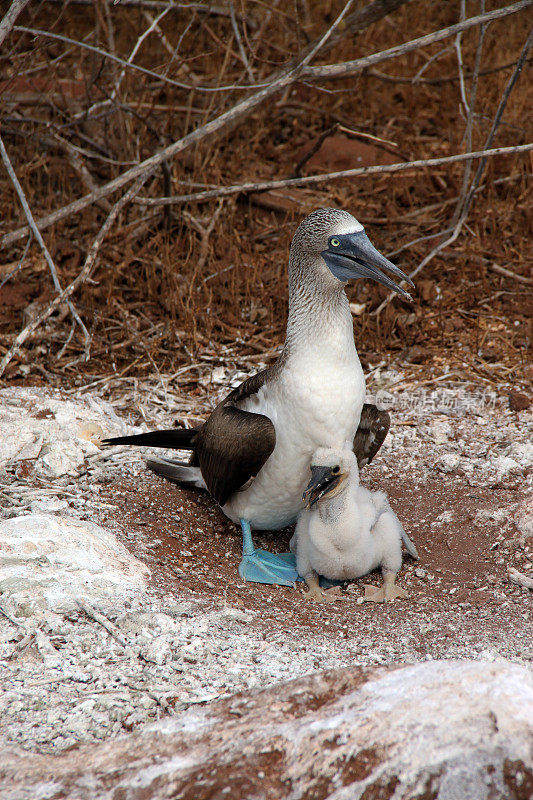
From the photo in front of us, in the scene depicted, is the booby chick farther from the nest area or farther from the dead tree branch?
the dead tree branch

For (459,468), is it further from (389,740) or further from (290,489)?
(389,740)

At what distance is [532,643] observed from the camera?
2.51 m

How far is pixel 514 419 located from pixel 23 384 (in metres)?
2.50

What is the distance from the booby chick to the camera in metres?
2.96

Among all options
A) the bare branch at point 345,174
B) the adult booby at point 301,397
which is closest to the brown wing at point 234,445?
the adult booby at point 301,397

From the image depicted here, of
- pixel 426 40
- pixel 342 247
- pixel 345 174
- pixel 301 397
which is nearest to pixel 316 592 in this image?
pixel 301 397

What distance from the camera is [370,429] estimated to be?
3.32 m

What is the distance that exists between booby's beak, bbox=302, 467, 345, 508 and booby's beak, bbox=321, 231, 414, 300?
2.17ft

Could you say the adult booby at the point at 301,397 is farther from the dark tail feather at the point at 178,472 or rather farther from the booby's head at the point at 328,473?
the dark tail feather at the point at 178,472

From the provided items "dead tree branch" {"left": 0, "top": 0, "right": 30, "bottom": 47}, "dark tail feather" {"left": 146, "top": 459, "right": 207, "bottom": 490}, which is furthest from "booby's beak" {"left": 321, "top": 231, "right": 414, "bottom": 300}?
"dead tree branch" {"left": 0, "top": 0, "right": 30, "bottom": 47}

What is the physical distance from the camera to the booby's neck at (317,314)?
2998 millimetres

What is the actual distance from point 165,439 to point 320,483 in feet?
2.95

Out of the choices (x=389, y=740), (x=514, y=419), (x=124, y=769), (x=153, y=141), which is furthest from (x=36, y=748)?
(x=153, y=141)

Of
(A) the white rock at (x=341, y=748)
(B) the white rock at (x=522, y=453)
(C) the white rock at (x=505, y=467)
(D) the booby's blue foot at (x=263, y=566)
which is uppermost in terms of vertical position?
(A) the white rock at (x=341, y=748)
